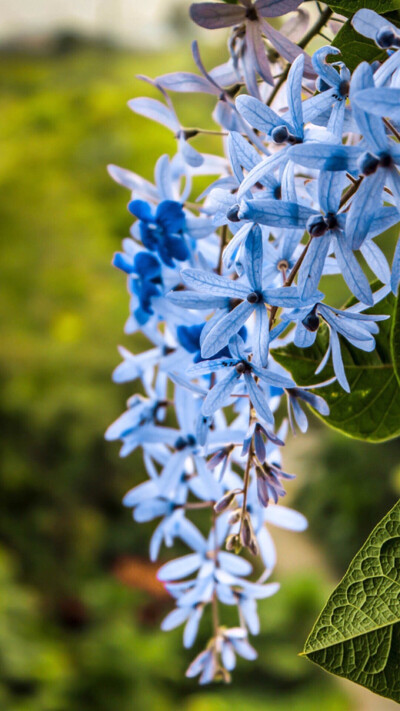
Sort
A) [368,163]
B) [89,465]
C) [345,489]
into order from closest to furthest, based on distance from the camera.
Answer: [368,163] → [89,465] → [345,489]

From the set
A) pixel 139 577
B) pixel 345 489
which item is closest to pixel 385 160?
pixel 139 577

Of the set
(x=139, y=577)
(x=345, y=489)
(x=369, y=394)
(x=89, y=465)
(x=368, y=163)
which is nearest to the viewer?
(x=368, y=163)

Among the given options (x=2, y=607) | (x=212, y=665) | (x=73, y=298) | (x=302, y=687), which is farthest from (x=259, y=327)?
(x=73, y=298)

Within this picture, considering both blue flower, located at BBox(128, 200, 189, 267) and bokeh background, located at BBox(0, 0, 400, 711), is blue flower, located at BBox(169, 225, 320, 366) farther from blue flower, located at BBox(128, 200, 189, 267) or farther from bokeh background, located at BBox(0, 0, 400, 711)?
bokeh background, located at BBox(0, 0, 400, 711)

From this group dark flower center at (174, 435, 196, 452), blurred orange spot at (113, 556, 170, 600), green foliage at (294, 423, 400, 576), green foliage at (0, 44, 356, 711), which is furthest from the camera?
green foliage at (294, 423, 400, 576)

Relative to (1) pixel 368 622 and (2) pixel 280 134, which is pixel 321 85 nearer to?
(2) pixel 280 134

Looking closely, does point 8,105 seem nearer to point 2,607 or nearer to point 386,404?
point 2,607

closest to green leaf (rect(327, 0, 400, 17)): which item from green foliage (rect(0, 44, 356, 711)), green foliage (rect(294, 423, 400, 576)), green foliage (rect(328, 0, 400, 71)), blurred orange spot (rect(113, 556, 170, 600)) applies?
green foliage (rect(328, 0, 400, 71))

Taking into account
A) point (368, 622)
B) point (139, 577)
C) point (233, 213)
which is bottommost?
point (139, 577)
